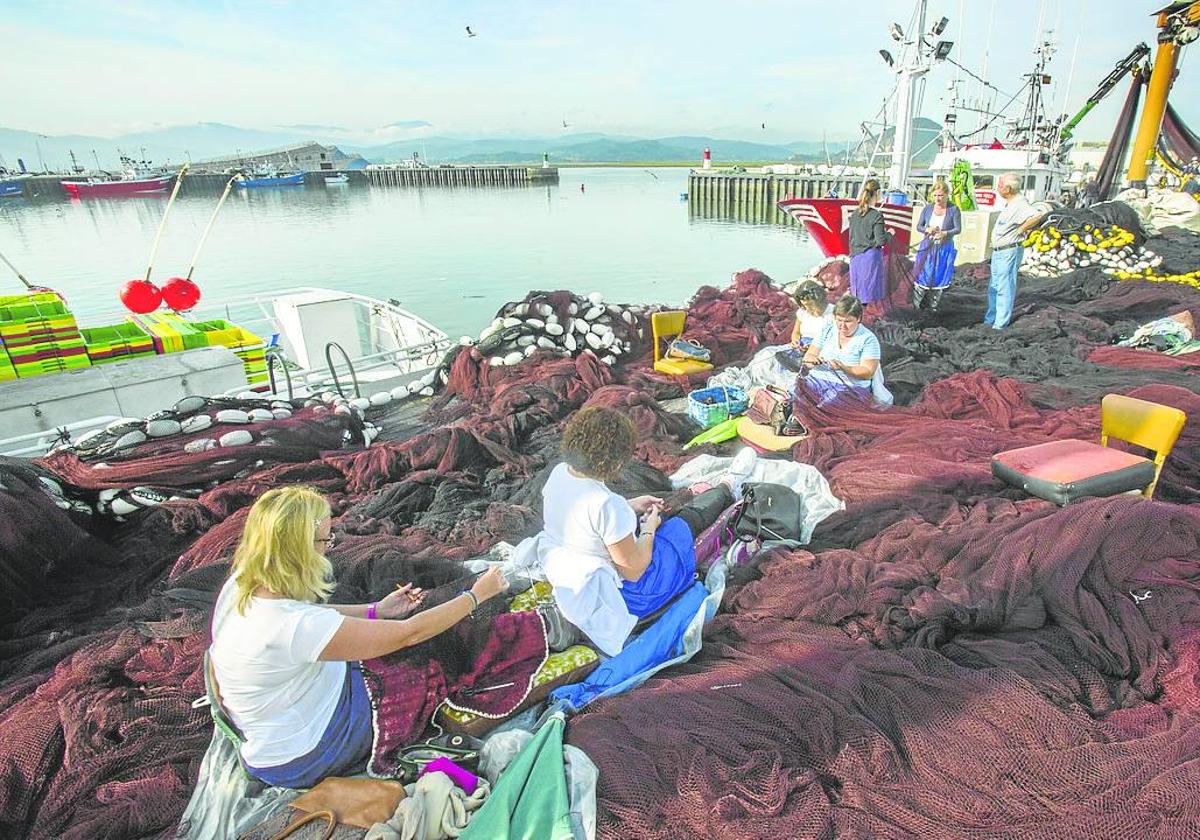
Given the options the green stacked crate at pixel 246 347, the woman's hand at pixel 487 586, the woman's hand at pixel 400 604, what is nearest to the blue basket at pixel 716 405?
the woman's hand at pixel 487 586

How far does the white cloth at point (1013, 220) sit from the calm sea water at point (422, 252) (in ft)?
31.9

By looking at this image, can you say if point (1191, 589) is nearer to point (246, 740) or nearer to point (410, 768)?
point (410, 768)

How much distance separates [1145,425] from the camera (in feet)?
11.1

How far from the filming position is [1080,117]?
90.6 ft

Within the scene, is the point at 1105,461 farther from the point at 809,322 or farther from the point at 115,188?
the point at 115,188

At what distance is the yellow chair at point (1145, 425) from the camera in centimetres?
323

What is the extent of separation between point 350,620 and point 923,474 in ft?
10.3

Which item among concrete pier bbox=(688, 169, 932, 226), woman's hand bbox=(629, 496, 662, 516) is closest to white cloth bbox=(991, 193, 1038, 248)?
woman's hand bbox=(629, 496, 662, 516)

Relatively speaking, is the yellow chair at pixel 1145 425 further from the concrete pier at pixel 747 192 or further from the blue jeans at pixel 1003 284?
the concrete pier at pixel 747 192

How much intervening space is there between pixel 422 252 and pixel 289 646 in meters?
30.4

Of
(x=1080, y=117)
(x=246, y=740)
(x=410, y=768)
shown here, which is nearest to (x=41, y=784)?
(x=246, y=740)

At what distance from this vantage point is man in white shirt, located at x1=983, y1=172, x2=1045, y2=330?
6.58 m

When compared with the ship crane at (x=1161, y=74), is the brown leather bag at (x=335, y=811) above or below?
below

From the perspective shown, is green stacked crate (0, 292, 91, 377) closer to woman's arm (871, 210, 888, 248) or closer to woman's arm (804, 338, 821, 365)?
woman's arm (804, 338, 821, 365)
